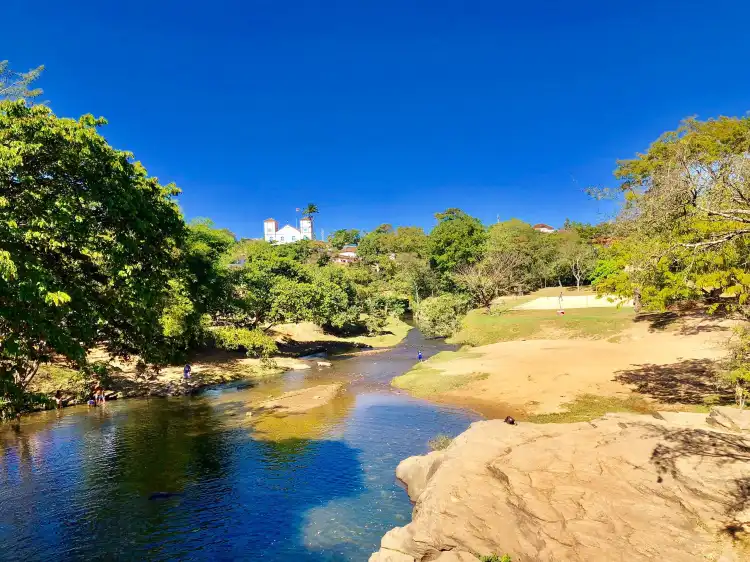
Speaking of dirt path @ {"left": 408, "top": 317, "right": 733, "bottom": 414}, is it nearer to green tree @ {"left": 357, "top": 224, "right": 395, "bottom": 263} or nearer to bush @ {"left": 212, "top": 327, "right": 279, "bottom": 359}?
bush @ {"left": 212, "top": 327, "right": 279, "bottom": 359}

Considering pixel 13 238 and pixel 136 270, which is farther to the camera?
pixel 136 270

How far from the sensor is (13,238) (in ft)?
28.7

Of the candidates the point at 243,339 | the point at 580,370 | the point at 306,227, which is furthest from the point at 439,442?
the point at 306,227

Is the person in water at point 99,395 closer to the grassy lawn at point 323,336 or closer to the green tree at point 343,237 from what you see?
the grassy lawn at point 323,336

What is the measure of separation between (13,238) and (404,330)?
65882 millimetres

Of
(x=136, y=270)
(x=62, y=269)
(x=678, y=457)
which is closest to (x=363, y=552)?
(x=678, y=457)

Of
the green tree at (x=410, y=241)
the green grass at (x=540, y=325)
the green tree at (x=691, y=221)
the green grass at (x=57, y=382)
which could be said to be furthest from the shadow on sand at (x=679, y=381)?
the green tree at (x=410, y=241)

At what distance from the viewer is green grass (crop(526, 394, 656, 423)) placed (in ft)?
71.5

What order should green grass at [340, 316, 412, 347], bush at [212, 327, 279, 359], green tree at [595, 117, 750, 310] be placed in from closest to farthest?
green tree at [595, 117, 750, 310], bush at [212, 327, 279, 359], green grass at [340, 316, 412, 347]

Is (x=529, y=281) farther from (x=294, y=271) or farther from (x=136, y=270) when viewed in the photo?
(x=136, y=270)

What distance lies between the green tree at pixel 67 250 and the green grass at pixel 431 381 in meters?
21.8

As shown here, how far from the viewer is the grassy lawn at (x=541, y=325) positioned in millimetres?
42969

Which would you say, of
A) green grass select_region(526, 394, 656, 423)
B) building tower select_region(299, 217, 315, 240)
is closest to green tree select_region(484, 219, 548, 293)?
green grass select_region(526, 394, 656, 423)

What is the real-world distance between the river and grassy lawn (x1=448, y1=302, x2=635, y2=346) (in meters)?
22.6
